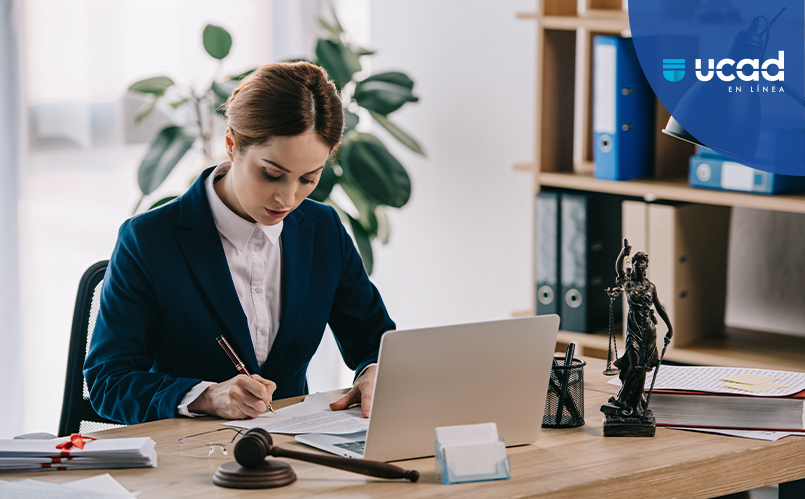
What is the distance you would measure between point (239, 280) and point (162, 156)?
1.14 metres

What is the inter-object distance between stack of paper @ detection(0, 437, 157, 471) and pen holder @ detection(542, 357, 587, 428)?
0.61 metres

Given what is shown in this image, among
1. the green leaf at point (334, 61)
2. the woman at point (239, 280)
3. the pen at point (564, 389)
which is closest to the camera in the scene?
the pen at point (564, 389)

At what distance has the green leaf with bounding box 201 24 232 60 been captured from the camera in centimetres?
297

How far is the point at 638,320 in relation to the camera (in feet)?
4.81

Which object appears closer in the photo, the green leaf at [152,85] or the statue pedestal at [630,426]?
the statue pedestal at [630,426]

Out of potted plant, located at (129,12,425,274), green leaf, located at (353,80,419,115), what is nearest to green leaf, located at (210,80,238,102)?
potted plant, located at (129,12,425,274)

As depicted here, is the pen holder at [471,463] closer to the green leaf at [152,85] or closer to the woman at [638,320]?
the woman at [638,320]

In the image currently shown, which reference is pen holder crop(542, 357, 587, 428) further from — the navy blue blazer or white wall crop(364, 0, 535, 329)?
white wall crop(364, 0, 535, 329)

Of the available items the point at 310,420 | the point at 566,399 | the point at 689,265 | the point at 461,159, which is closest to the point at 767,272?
the point at 689,265

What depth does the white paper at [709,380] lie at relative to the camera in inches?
61.1

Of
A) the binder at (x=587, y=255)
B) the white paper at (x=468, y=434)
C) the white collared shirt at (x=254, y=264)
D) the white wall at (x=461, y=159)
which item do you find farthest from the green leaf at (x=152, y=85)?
the white paper at (x=468, y=434)

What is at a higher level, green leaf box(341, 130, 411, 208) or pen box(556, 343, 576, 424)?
green leaf box(341, 130, 411, 208)

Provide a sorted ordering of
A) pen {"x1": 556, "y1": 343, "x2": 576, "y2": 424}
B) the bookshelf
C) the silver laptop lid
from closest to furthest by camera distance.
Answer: the silver laptop lid < pen {"x1": 556, "y1": 343, "x2": 576, "y2": 424} < the bookshelf

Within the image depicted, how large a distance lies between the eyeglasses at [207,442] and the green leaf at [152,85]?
1626mm
